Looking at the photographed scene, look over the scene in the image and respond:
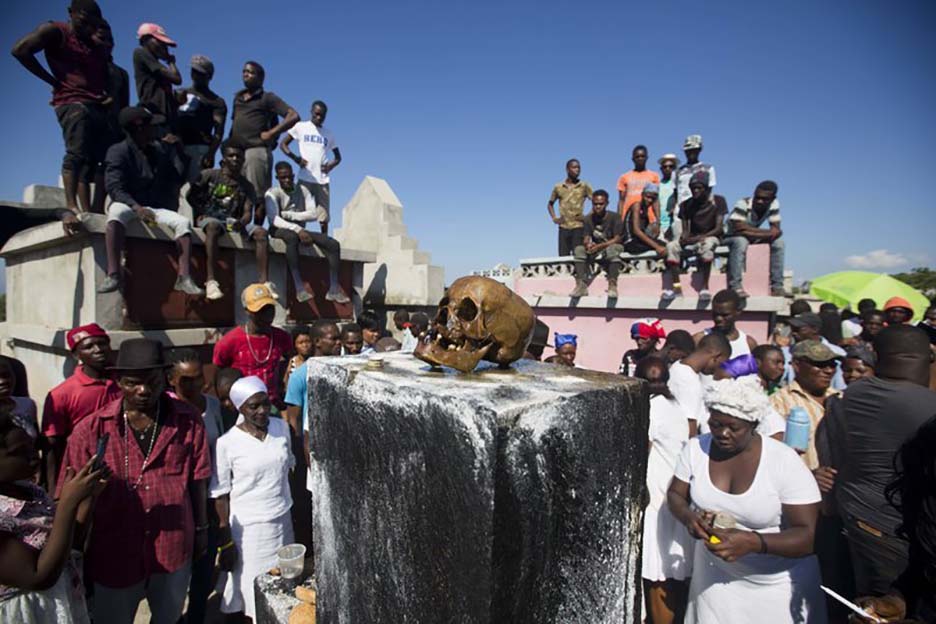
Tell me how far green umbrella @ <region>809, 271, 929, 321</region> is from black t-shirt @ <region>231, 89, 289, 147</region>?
1204 cm

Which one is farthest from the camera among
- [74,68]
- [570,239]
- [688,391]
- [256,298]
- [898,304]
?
[570,239]

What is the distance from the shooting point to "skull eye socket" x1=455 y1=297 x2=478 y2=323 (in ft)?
5.15

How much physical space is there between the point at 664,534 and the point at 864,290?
1101 cm

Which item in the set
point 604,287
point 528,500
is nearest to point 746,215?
point 604,287

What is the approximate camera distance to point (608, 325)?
10383 millimetres

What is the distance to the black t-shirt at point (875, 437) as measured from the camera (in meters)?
2.72

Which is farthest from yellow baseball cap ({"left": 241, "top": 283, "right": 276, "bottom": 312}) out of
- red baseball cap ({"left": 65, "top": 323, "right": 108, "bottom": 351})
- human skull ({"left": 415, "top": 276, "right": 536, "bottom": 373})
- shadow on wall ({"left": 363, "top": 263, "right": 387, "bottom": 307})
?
shadow on wall ({"left": 363, "top": 263, "right": 387, "bottom": 307})

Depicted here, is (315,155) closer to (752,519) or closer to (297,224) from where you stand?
A: (297,224)

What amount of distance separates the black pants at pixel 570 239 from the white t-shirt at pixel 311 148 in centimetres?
545

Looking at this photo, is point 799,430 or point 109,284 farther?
point 109,284

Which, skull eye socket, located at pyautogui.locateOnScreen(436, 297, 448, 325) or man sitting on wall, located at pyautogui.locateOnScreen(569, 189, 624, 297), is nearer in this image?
skull eye socket, located at pyautogui.locateOnScreen(436, 297, 448, 325)

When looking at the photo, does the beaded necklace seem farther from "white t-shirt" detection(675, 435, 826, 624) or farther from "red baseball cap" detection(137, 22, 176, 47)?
"red baseball cap" detection(137, 22, 176, 47)

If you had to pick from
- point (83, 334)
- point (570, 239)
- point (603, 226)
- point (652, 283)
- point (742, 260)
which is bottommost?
point (83, 334)

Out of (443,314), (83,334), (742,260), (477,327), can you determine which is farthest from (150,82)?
(742,260)
